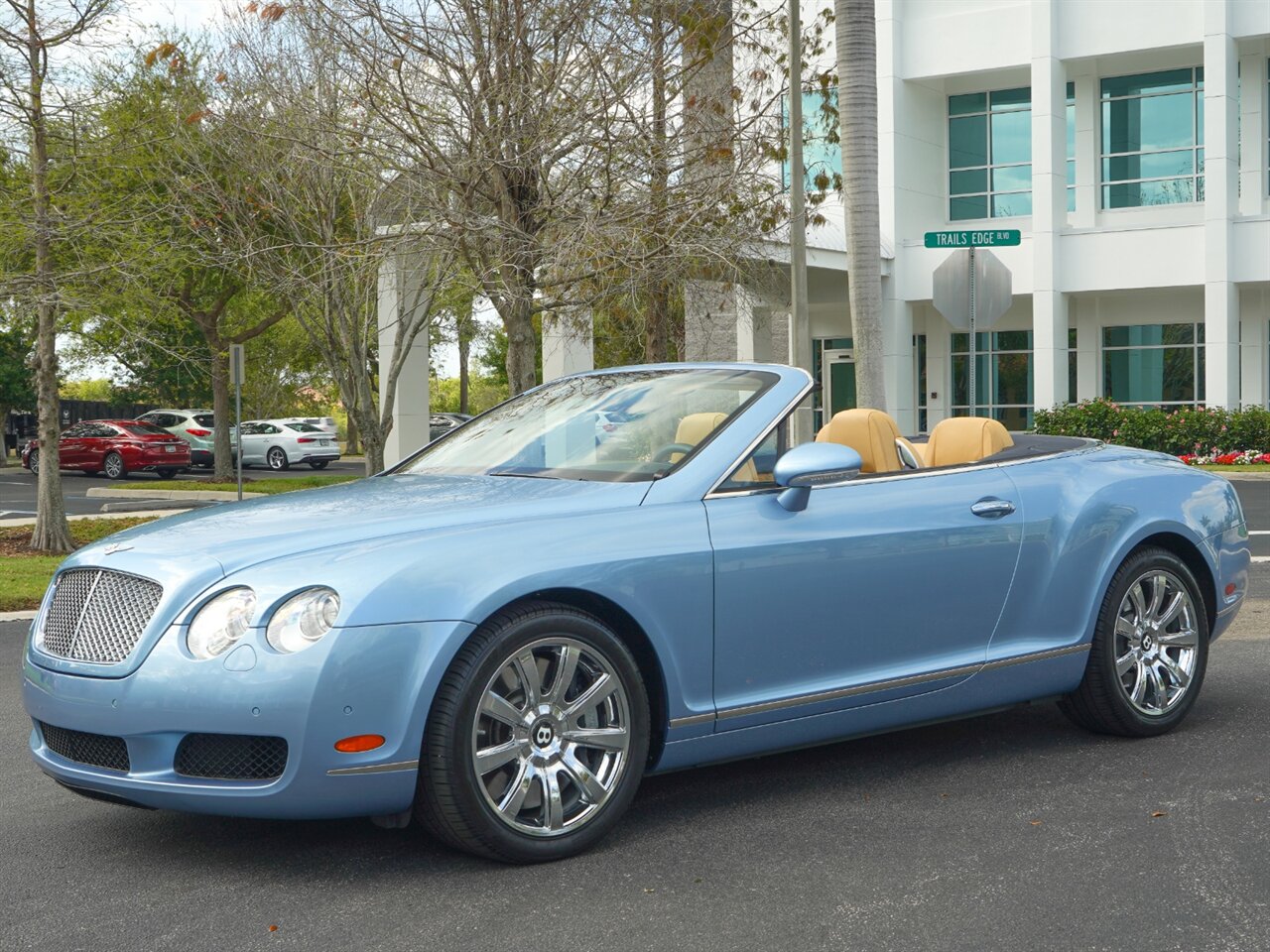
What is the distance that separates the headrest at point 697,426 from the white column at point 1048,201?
91.6 feet

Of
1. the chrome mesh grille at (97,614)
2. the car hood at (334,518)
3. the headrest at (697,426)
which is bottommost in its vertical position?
the chrome mesh grille at (97,614)

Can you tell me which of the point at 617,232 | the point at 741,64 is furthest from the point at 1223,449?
the point at 617,232

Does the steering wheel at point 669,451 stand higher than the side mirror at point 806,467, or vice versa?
the steering wheel at point 669,451

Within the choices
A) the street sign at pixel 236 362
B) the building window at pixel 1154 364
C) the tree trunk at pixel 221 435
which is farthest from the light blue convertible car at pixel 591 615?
the building window at pixel 1154 364

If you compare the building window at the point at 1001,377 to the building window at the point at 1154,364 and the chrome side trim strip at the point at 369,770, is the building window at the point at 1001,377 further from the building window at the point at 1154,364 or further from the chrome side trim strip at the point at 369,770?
the chrome side trim strip at the point at 369,770

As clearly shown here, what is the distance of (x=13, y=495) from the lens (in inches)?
1179

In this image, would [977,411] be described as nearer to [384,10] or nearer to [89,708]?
[384,10]

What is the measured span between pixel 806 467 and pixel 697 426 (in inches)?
19.1

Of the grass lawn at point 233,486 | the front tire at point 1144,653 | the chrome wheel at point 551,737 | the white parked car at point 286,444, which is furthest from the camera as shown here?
the white parked car at point 286,444

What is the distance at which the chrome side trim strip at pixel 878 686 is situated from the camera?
4.95 metres

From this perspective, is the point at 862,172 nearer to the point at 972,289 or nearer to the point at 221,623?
the point at 972,289

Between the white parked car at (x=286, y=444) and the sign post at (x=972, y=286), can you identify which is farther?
the white parked car at (x=286, y=444)

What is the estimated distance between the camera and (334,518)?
15.4 feet

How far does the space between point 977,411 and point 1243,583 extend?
29.2m
